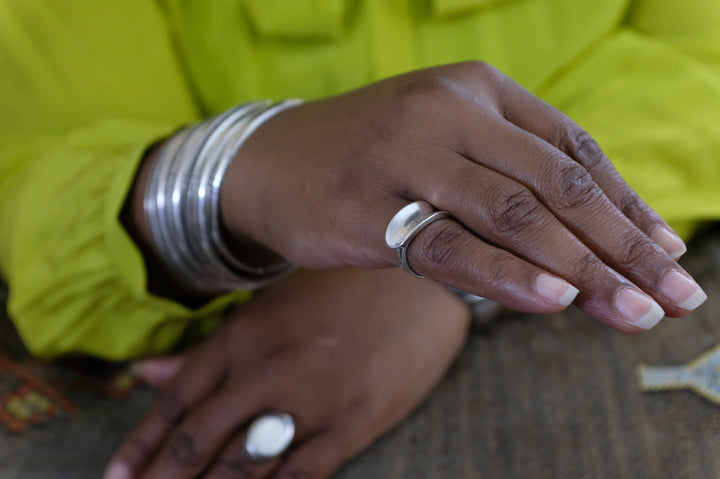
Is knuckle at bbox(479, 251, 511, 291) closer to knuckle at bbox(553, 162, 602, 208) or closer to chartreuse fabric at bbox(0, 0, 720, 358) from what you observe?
knuckle at bbox(553, 162, 602, 208)

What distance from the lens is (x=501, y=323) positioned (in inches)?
19.0

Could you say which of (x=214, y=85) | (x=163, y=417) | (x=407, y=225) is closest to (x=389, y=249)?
(x=407, y=225)

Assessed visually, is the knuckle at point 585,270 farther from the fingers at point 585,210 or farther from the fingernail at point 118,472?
the fingernail at point 118,472

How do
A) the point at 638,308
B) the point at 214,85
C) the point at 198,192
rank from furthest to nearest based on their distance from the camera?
the point at 214,85, the point at 198,192, the point at 638,308

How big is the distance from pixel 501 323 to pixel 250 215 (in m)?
0.22

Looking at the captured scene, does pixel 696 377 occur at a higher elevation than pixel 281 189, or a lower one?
lower

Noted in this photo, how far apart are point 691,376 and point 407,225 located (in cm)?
25

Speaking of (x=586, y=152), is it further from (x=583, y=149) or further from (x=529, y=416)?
(x=529, y=416)

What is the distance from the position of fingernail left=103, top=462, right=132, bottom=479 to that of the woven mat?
0.02m

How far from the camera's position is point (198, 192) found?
1.24 feet

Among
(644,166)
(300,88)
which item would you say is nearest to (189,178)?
(300,88)

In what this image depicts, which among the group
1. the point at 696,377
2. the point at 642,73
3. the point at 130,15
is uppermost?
the point at 130,15

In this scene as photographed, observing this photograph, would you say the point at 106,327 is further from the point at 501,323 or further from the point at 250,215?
the point at 501,323

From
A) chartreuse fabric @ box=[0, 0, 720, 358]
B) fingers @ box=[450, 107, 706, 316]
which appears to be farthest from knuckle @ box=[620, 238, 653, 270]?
chartreuse fabric @ box=[0, 0, 720, 358]
